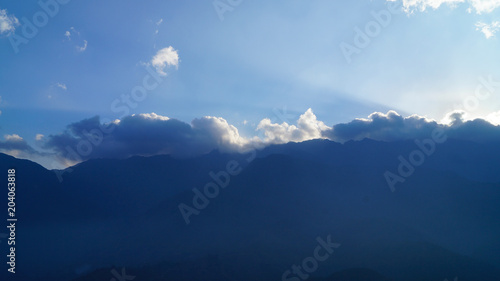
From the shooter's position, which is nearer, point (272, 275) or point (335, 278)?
point (335, 278)

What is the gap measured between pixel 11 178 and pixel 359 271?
173m

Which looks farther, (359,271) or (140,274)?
(140,274)

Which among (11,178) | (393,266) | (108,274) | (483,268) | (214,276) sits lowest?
(483,268)

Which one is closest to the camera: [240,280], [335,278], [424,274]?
[335,278]

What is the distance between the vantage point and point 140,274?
7771 inches

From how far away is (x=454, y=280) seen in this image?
584 feet

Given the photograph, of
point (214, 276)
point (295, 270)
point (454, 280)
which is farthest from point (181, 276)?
point (454, 280)

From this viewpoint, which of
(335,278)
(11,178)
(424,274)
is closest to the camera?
(11,178)

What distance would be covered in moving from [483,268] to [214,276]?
178495mm

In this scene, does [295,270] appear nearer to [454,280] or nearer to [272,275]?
[272,275]

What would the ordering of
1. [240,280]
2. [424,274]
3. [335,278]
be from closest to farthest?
[335,278] < [424,274] < [240,280]

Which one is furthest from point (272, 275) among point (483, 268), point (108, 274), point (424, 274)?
point (483, 268)

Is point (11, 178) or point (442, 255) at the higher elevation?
point (11, 178)

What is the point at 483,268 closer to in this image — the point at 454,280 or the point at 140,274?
the point at 454,280
